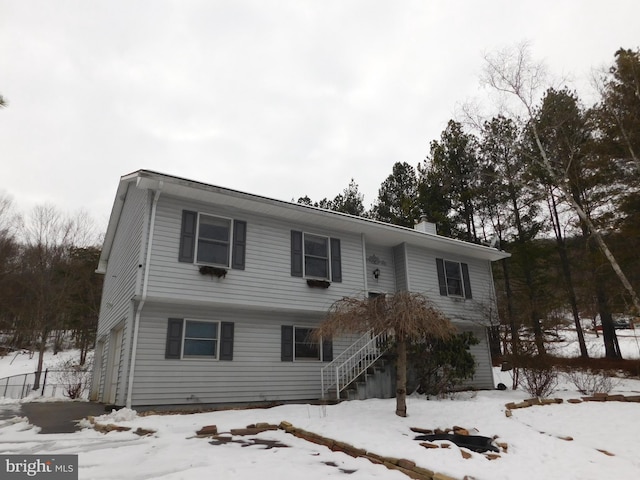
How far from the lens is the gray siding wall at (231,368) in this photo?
Result: 9.09 metres

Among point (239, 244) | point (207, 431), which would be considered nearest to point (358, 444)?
point (207, 431)

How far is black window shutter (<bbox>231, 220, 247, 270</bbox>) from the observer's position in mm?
10352

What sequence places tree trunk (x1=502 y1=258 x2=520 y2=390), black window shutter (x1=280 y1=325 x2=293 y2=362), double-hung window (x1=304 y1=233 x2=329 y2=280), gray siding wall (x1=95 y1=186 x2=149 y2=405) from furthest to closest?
tree trunk (x1=502 y1=258 x2=520 y2=390) → double-hung window (x1=304 y1=233 x2=329 y2=280) → black window shutter (x1=280 y1=325 x2=293 y2=362) → gray siding wall (x1=95 y1=186 x2=149 y2=405)

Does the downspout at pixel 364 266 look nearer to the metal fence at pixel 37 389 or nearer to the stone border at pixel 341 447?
the stone border at pixel 341 447

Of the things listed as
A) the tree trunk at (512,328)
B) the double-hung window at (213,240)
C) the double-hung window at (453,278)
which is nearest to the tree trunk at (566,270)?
the tree trunk at (512,328)

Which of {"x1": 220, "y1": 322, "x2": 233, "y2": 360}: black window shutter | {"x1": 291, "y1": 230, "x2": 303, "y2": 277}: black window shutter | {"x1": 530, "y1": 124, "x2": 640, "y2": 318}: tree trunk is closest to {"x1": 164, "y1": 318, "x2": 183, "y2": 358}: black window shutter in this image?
{"x1": 220, "y1": 322, "x2": 233, "y2": 360}: black window shutter

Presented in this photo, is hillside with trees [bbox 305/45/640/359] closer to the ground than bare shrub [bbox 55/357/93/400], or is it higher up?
higher up

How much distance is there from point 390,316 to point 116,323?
314 inches

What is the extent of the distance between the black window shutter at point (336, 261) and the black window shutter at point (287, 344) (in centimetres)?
204

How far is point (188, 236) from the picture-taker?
9.92 meters

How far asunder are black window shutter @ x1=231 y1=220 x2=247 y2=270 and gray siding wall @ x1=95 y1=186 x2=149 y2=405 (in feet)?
7.47

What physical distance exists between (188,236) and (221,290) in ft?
5.33

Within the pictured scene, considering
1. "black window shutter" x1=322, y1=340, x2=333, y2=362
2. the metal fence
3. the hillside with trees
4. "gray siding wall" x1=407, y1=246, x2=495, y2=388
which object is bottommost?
the metal fence

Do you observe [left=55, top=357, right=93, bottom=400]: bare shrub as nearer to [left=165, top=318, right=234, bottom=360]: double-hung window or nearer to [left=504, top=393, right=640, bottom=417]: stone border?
[left=165, top=318, right=234, bottom=360]: double-hung window
